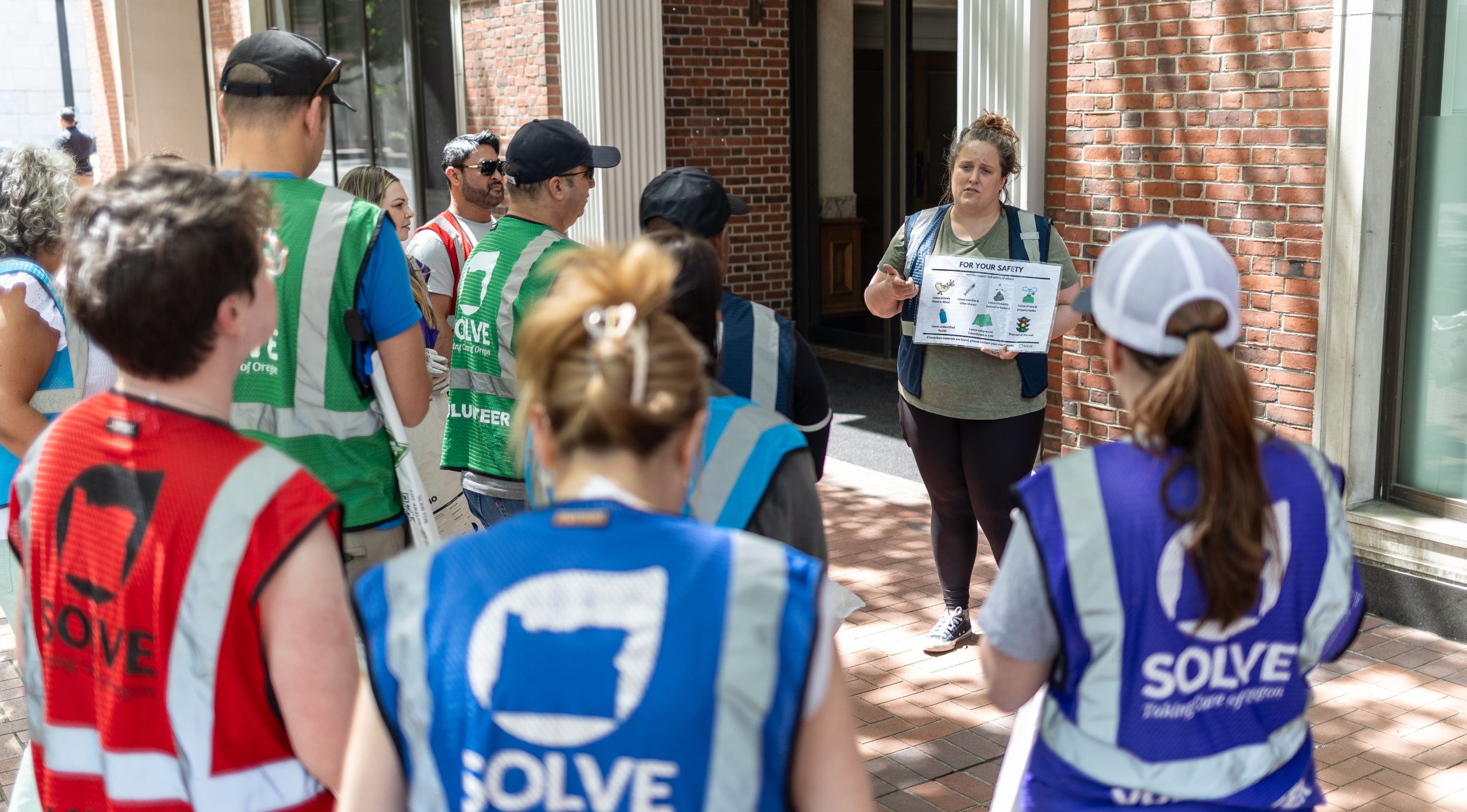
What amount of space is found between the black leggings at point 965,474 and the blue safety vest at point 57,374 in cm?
282

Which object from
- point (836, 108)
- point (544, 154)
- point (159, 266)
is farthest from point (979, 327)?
point (836, 108)

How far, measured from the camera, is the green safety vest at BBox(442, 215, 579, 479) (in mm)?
3596

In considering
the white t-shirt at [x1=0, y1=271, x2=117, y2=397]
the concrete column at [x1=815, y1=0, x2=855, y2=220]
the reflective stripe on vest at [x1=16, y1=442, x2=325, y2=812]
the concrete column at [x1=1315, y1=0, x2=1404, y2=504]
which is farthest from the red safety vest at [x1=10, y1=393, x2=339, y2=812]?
the concrete column at [x1=815, y1=0, x2=855, y2=220]

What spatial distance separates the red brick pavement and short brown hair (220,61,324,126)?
256 centimetres

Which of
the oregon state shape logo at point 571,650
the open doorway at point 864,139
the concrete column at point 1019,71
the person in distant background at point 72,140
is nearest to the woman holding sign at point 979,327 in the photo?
the concrete column at point 1019,71

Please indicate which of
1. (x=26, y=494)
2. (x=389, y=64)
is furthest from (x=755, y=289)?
(x=26, y=494)

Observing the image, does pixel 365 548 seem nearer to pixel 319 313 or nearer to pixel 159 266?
pixel 319 313

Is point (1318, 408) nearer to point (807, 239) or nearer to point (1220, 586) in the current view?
point (1220, 586)

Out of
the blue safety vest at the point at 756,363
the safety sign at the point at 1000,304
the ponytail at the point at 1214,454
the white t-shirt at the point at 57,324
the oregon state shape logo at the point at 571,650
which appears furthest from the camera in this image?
the safety sign at the point at 1000,304

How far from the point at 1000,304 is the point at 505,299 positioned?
6.35 ft

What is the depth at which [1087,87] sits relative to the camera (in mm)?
6285

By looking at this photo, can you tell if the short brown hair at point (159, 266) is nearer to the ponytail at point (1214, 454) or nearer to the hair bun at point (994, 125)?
the ponytail at point (1214, 454)

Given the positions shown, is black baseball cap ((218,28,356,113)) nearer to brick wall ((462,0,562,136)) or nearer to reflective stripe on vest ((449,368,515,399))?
reflective stripe on vest ((449,368,515,399))

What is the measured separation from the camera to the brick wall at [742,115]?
1094cm
